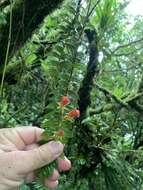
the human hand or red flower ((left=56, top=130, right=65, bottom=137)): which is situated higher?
red flower ((left=56, top=130, right=65, bottom=137))

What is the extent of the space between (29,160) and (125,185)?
991 millimetres

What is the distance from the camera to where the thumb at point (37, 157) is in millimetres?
1182

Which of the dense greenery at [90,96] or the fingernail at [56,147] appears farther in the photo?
the dense greenery at [90,96]

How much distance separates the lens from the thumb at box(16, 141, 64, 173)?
1182 mm

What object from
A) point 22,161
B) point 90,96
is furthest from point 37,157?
point 90,96

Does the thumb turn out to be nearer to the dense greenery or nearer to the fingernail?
the fingernail

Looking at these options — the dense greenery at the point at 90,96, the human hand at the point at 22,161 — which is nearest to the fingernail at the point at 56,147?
the human hand at the point at 22,161

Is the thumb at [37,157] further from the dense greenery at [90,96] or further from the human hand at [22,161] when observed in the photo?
the dense greenery at [90,96]

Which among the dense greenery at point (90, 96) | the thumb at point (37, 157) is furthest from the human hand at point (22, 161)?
the dense greenery at point (90, 96)

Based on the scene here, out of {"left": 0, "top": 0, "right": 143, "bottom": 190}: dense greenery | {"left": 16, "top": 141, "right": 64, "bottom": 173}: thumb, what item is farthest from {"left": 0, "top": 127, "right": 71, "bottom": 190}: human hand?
{"left": 0, "top": 0, "right": 143, "bottom": 190}: dense greenery

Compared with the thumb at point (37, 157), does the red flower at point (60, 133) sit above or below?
above

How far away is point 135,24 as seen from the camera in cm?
411

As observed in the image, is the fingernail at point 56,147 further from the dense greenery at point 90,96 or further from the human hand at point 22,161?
the dense greenery at point 90,96

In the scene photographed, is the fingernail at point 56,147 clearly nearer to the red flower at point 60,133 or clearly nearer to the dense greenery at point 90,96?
the red flower at point 60,133
